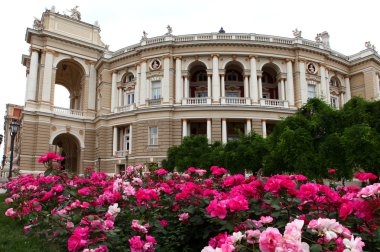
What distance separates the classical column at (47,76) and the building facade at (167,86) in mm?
106

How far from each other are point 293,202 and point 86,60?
124 feet

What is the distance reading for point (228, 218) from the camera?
3926 millimetres

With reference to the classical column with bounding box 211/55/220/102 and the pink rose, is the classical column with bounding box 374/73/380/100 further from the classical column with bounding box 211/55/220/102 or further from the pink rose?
the pink rose

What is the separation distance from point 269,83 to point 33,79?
2570 centimetres

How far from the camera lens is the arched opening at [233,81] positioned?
3656cm

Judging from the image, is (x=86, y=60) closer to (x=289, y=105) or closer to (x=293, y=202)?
(x=289, y=105)

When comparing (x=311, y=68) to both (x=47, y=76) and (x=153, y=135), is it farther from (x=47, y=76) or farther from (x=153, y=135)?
(x=47, y=76)

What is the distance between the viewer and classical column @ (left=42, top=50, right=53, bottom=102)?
3503 centimetres

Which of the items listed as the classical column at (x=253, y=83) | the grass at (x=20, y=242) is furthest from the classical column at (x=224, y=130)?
the grass at (x=20, y=242)

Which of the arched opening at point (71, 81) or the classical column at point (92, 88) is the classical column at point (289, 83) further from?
the arched opening at point (71, 81)

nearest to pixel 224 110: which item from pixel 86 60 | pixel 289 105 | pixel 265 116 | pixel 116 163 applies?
pixel 265 116

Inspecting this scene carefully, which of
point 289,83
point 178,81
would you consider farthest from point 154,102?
point 289,83

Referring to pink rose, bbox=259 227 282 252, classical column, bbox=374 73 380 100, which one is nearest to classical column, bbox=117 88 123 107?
classical column, bbox=374 73 380 100

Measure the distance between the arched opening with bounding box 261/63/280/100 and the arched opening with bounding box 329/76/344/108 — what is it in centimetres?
654
